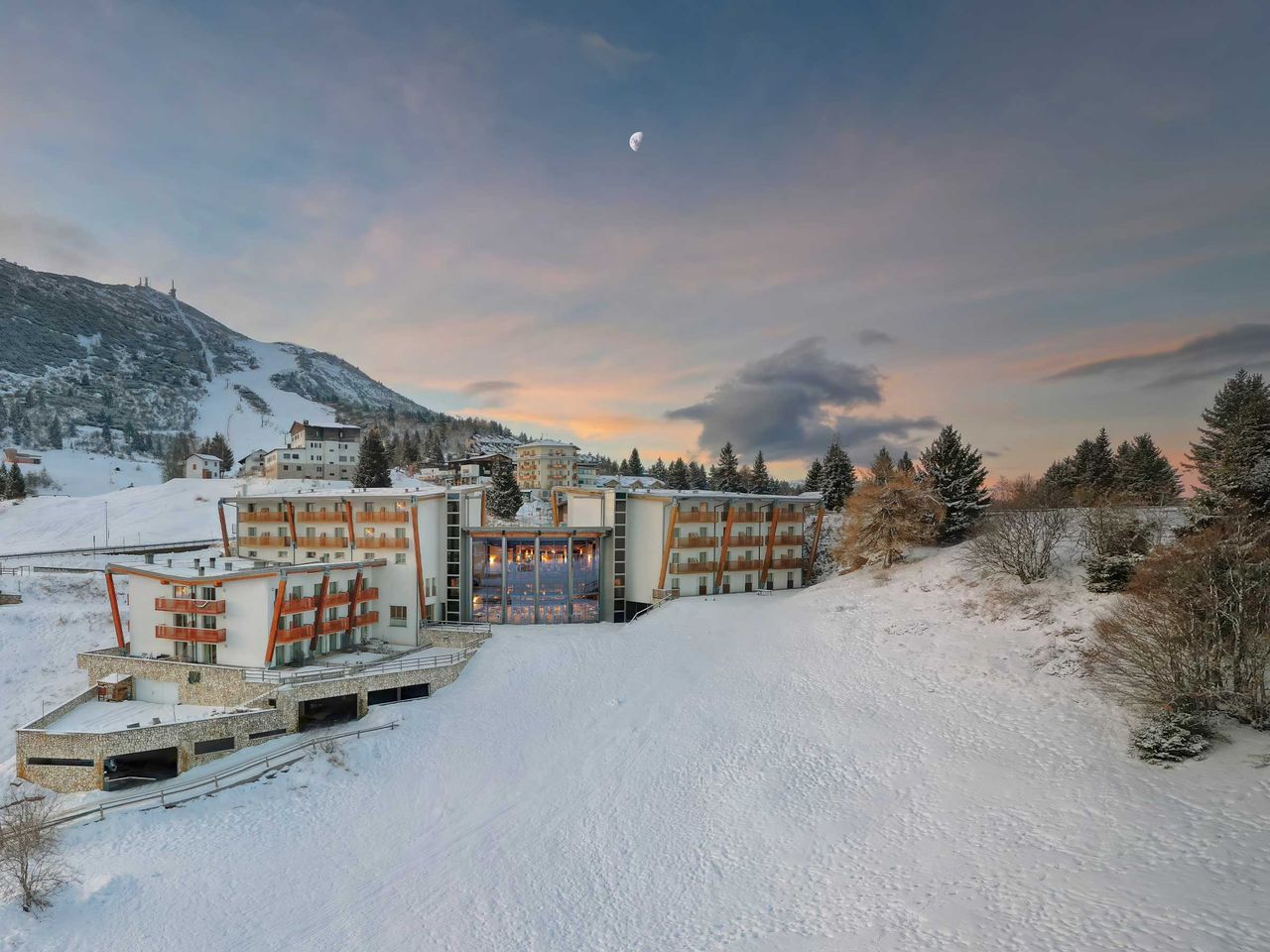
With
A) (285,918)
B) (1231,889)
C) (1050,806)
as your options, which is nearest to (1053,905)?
(1231,889)

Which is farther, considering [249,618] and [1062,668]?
[249,618]

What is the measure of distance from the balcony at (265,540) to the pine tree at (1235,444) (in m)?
60.1

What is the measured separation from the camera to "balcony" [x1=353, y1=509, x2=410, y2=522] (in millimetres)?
44375

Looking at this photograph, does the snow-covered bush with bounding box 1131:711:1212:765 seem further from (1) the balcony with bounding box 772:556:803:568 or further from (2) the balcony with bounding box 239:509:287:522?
(2) the balcony with bounding box 239:509:287:522

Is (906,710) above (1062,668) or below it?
below

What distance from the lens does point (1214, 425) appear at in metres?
32.9

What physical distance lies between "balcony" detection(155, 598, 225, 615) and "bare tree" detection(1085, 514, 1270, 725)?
4494 cm

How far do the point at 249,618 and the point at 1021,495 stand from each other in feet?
162

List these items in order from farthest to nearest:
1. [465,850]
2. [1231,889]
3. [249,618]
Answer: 1. [249,618]
2. [465,850]
3. [1231,889]

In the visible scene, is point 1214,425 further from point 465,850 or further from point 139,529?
point 139,529

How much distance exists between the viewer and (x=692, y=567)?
49250 mm

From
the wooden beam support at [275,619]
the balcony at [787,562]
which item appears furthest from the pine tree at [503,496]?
the wooden beam support at [275,619]

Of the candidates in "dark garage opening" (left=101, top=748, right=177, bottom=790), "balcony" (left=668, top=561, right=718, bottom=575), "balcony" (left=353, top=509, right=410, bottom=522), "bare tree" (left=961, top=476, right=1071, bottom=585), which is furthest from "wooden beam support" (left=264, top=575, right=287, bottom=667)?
"bare tree" (left=961, top=476, right=1071, bottom=585)

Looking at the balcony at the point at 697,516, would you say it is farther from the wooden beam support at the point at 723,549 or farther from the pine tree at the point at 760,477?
the pine tree at the point at 760,477
